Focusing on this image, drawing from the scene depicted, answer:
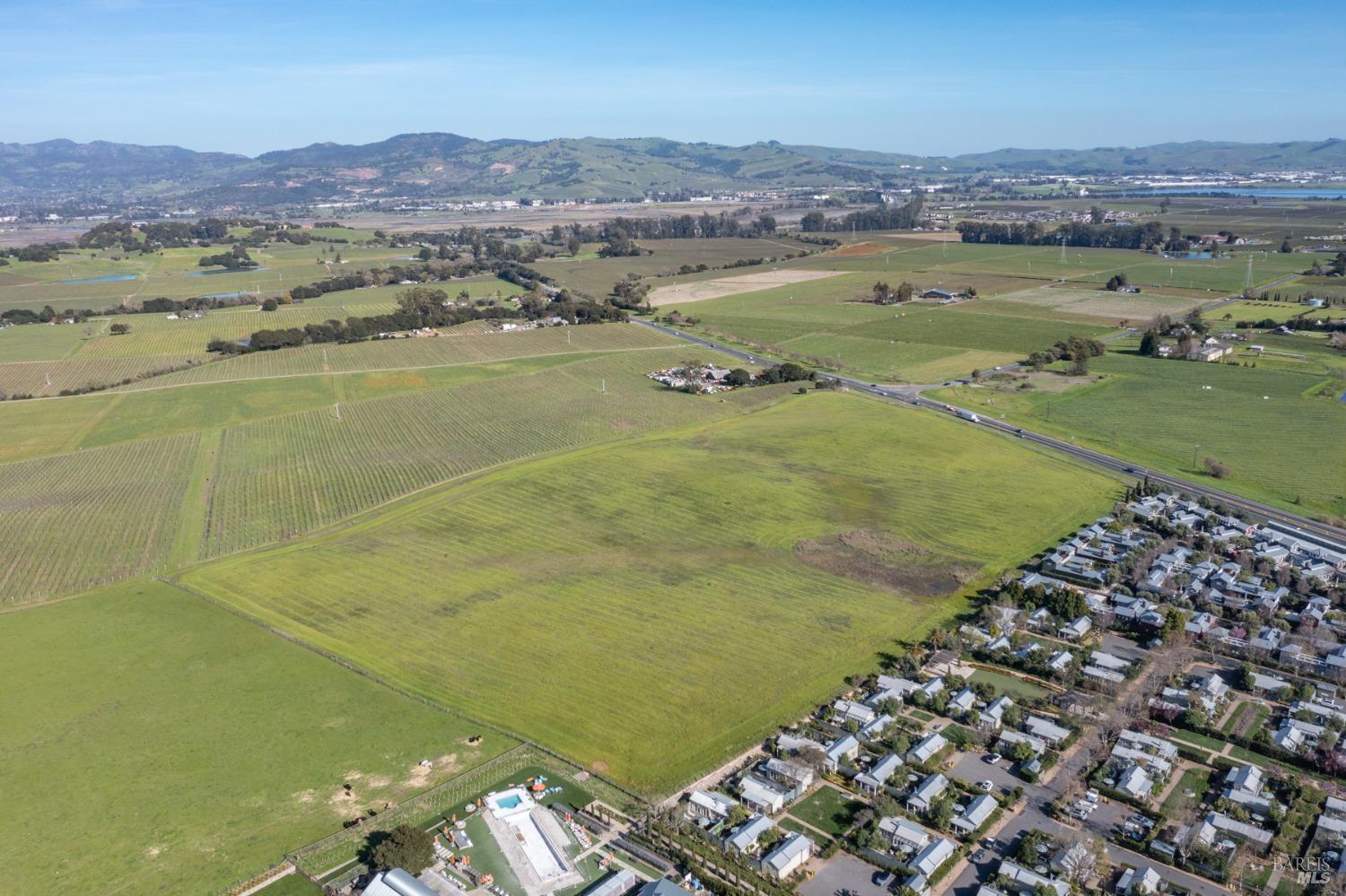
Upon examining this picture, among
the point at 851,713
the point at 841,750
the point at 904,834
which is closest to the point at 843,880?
the point at 904,834

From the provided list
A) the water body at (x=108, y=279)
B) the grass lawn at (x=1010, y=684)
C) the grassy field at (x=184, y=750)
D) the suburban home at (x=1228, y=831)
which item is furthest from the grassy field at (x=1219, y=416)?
the water body at (x=108, y=279)

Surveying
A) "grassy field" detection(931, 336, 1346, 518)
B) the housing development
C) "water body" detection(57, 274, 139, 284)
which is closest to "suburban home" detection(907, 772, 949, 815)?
the housing development

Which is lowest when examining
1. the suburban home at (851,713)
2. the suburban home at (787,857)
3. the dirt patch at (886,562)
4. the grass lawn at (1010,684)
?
the suburban home at (787,857)

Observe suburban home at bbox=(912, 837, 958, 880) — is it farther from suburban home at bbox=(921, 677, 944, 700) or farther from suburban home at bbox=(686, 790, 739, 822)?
suburban home at bbox=(921, 677, 944, 700)

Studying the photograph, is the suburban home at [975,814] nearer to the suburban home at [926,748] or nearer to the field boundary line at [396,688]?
the suburban home at [926,748]

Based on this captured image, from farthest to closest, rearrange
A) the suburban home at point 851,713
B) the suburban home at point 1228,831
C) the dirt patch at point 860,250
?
1. the dirt patch at point 860,250
2. the suburban home at point 851,713
3. the suburban home at point 1228,831

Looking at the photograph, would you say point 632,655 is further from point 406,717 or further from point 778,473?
point 778,473
